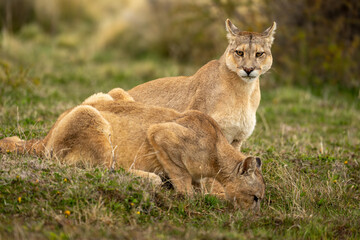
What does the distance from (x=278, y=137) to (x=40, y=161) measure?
5.35 meters

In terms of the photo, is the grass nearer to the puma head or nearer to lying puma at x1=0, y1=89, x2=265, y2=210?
lying puma at x1=0, y1=89, x2=265, y2=210

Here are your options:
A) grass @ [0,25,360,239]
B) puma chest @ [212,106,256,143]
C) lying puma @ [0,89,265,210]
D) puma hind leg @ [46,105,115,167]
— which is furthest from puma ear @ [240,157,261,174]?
puma hind leg @ [46,105,115,167]

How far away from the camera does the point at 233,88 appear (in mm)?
8492

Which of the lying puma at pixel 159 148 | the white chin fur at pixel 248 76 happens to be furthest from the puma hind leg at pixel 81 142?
the white chin fur at pixel 248 76

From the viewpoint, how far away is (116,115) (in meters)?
7.28

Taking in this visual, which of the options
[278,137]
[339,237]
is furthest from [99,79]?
[339,237]

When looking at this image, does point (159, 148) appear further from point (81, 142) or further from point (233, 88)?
point (233, 88)

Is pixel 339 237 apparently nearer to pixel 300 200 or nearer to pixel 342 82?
pixel 300 200

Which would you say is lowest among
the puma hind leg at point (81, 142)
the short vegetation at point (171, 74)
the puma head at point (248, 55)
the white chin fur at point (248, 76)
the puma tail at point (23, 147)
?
the short vegetation at point (171, 74)

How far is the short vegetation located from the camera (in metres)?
5.84

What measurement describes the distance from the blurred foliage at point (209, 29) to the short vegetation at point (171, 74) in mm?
47

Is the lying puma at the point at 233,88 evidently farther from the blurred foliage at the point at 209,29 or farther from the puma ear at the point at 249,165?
the blurred foliage at the point at 209,29

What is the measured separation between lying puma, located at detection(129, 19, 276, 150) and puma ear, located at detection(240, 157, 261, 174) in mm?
1546

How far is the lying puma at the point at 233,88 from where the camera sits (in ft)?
27.1
